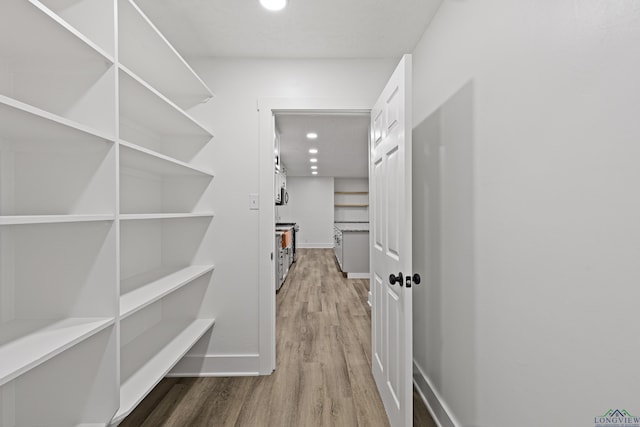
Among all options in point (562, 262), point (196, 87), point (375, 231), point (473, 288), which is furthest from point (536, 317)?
point (196, 87)

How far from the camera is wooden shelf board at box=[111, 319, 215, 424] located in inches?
54.0

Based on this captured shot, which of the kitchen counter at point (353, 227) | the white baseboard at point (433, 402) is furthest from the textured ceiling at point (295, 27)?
the kitchen counter at point (353, 227)

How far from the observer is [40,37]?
0.99m

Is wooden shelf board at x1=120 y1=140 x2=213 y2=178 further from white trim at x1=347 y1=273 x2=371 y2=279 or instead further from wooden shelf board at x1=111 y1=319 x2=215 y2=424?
white trim at x1=347 y1=273 x2=371 y2=279

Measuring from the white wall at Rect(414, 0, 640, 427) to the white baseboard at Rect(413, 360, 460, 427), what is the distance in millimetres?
62

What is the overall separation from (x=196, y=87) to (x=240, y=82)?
1.23 ft

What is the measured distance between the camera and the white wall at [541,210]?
2.40 feet

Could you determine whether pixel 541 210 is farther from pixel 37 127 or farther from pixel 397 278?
pixel 37 127

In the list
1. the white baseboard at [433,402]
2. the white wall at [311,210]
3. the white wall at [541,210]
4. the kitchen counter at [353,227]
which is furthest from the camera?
the white wall at [311,210]

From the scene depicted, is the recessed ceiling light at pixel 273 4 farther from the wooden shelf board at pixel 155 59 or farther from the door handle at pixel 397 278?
the door handle at pixel 397 278

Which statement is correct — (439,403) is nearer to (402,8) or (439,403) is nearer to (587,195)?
(587,195)

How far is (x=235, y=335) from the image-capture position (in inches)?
91.4

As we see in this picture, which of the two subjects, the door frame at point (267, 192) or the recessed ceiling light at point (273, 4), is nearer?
the recessed ceiling light at point (273, 4)

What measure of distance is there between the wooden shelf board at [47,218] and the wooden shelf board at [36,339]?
39cm
